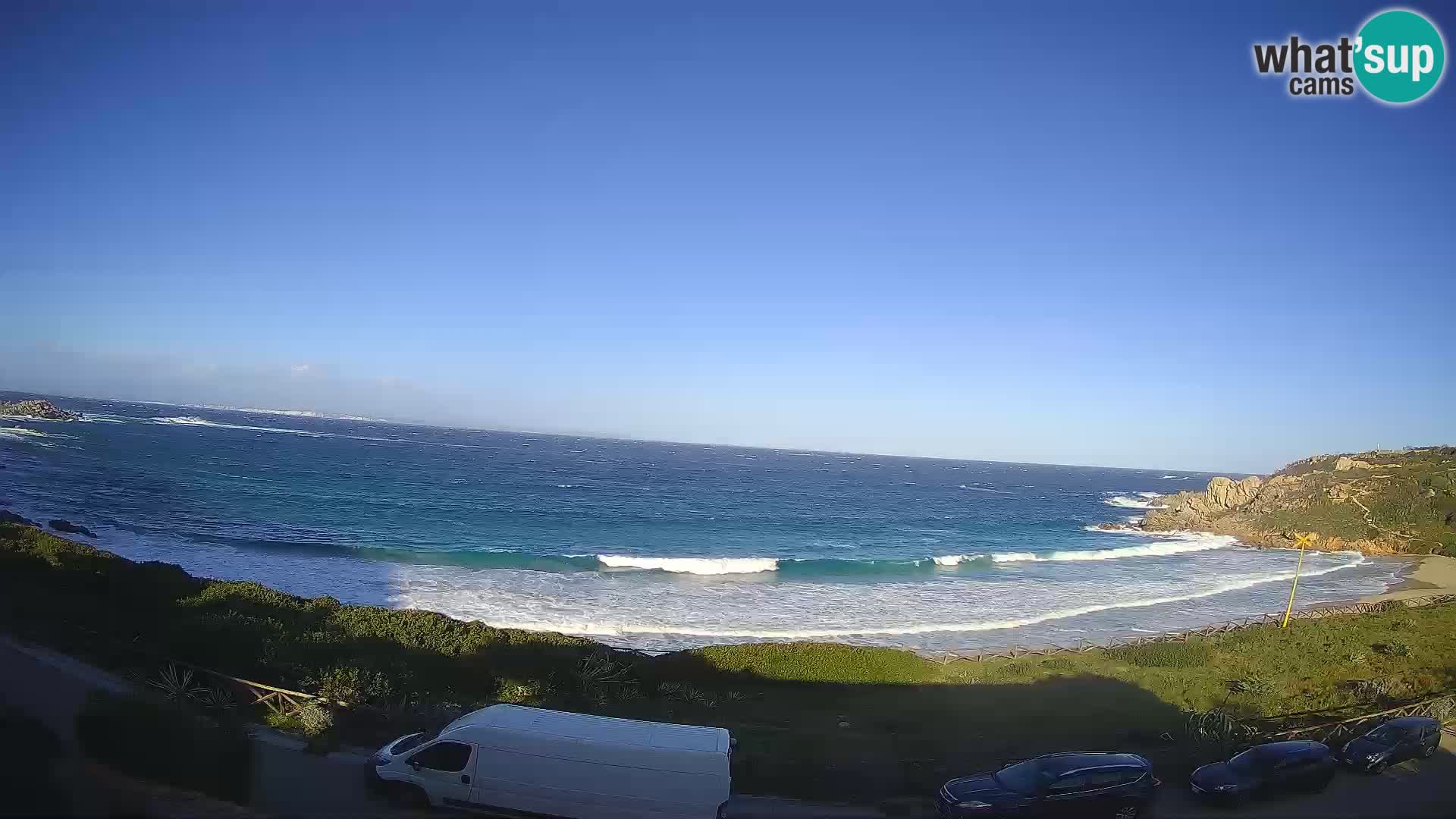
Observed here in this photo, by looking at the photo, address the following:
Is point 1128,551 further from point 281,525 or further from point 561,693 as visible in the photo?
point 281,525

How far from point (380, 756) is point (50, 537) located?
855 inches

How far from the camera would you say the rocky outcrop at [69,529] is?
34.0 metres

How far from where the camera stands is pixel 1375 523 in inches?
2270

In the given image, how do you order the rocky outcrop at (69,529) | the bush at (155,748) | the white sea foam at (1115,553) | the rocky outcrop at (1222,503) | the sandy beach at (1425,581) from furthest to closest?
1. the rocky outcrop at (1222,503)
2. the white sea foam at (1115,553)
3. the sandy beach at (1425,581)
4. the rocky outcrop at (69,529)
5. the bush at (155,748)

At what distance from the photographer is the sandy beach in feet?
116

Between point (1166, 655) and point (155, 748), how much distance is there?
2579 cm

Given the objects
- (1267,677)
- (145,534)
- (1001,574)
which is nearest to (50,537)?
(145,534)

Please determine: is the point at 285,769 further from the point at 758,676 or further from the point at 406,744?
the point at 758,676

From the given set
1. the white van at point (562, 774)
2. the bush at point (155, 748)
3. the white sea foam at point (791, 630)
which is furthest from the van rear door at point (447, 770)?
the white sea foam at point (791, 630)

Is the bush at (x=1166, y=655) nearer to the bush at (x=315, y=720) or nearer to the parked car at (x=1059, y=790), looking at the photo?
the parked car at (x=1059, y=790)

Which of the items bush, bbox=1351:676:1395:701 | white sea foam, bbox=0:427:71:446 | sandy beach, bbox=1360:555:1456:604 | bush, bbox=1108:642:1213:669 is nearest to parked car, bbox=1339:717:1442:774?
bush, bbox=1351:676:1395:701

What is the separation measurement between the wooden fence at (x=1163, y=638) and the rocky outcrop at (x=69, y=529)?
40.0 meters

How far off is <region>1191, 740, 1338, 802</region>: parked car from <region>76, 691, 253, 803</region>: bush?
1555cm

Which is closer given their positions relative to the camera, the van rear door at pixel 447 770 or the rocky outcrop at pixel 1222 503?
the van rear door at pixel 447 770
